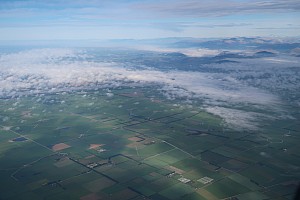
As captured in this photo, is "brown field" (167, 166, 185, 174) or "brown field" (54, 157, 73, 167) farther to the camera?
"brown field" (54, 157, 73, 167)

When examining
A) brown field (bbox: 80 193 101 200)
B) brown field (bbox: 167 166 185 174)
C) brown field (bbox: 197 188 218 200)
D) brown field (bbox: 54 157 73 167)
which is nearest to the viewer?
brown field (bbox: 197 188 218 200)

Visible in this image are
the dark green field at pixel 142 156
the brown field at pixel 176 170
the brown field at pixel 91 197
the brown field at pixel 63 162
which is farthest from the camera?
the brown field at pixel 63 162

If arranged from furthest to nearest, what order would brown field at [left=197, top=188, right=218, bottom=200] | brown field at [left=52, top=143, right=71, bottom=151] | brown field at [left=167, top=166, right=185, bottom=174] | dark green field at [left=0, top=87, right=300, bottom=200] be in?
brown field at [left=52, top=143, right=71, bottom=151], brown field at [left=167, top=166, right=185, bottom=174], dark green field at [left=0, top=87, right=300, bottom=200], brown field at [left=197, top=188, right=218, bottom=200]

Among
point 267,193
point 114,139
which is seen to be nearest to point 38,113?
point 114,139

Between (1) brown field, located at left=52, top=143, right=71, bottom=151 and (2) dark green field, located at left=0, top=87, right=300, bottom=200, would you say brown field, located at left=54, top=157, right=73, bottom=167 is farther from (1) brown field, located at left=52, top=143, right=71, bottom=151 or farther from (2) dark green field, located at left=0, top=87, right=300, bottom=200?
(1) brown field, located at left=52, top=143, right=71, bottom=151

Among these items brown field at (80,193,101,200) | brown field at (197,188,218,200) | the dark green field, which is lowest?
the dark green field

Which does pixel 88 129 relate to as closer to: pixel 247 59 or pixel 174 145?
pixel 174 145

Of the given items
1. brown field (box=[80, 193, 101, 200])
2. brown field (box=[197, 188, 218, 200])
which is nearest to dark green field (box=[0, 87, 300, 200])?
brown field (box=[197, 188, 218, 200])

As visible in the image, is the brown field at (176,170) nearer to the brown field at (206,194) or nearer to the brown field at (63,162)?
the brown field at (206,194)

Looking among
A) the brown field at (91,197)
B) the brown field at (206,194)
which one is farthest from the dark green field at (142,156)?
the brown field at (91,197)
